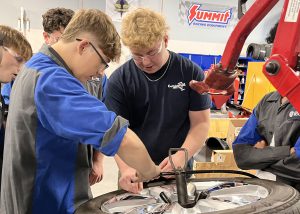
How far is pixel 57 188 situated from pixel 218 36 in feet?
28.9

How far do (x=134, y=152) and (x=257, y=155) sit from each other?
959mm

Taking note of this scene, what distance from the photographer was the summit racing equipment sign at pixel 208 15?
352 inches

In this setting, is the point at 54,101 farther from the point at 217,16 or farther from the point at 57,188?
the point at 217,16

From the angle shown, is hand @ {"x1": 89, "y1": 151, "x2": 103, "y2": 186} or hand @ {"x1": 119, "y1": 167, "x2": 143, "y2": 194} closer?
hand @ {"x1": 119, "y1": 167, "x2": 143, "y2": 194}

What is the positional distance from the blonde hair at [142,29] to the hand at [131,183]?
53 centimetres

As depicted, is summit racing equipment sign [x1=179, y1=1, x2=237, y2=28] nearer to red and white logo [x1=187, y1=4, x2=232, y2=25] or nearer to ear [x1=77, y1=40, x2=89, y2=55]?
red and white logo [x1=187, y1=4, x2=232, y2=25]

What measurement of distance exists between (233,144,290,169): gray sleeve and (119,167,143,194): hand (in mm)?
660

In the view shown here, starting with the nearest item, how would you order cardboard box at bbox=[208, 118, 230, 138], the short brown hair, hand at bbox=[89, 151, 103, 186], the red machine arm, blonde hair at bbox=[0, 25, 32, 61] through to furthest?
the red machine arm → hand at bbox=[89, 151, 103, 186] → blonde hair at bbox=[0, 25, 32, 61] → the short brown hair → cardboard box at bbox=[208, 118, 230, 138]

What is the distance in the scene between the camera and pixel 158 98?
1659 mm

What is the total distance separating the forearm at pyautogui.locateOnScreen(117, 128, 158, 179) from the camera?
98 centimetres

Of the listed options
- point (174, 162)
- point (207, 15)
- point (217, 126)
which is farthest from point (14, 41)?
point (207, 15)

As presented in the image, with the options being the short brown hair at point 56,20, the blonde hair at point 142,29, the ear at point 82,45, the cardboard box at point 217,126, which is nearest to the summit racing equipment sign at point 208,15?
the cardboard box at point 217,126

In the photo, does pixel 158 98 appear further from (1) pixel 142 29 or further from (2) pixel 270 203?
(2) pixel 270 203

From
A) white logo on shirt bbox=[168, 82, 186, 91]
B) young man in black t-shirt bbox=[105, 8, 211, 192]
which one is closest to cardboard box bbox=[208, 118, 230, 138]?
young man in black t-shirt bbox=[105, 8, 211, 192]
